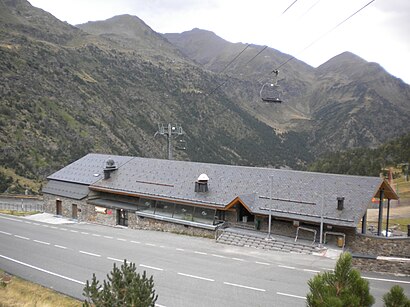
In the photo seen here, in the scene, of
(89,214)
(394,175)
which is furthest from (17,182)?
(394,175)

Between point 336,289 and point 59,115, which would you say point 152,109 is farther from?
point 336,289

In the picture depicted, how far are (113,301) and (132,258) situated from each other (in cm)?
1286

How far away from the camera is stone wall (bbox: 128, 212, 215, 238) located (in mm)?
27961

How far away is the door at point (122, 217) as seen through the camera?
33.0m

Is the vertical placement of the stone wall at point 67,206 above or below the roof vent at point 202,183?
below

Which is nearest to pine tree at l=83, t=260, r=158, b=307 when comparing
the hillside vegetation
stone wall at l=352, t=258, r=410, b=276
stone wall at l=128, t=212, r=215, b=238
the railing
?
stone wall at l=352, t=258, r=410, b=276

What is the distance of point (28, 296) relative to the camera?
14.9 meters

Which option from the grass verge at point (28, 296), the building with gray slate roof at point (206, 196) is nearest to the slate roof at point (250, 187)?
the building with gray slate roof at point (206, 196)

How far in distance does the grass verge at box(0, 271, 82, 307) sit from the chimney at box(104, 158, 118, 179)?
61.9ft

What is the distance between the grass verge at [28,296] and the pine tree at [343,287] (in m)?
10.5

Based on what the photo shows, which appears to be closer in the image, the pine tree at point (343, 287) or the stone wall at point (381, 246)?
the pine tree at point (343, 287)

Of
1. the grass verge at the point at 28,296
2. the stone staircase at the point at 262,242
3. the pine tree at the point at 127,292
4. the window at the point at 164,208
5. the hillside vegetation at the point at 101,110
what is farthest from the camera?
the hillside vegetation at the point at 101,110

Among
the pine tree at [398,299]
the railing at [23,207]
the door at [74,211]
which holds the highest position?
the pine tree at [398,299]

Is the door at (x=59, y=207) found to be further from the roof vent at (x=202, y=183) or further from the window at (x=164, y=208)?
the roof vent at (x=202, y=183)
